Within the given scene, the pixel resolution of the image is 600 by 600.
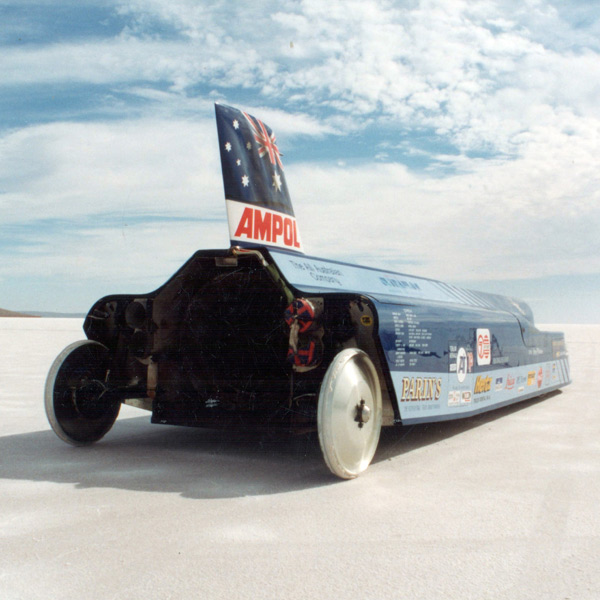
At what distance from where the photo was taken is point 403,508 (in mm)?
3711

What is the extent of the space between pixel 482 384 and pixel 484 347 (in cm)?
38

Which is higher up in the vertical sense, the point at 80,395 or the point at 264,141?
the point at 264,141

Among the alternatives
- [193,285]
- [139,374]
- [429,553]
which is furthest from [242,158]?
[429,553]

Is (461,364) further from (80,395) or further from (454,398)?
(80,395)

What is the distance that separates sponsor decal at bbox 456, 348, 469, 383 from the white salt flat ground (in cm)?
58

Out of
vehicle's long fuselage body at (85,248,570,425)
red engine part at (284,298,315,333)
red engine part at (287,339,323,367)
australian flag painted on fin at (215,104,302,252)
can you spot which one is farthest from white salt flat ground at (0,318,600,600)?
australian flag painted on fin at (215,104,302,252)

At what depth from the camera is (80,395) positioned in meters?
5.35

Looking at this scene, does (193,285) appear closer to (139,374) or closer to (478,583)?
(139,374)

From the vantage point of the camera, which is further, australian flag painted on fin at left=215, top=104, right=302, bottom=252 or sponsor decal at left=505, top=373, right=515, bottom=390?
sponsor decal at left=505, top=373, right=515, bottom=390

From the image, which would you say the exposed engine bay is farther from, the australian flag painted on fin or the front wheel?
the australian flag painted on fin

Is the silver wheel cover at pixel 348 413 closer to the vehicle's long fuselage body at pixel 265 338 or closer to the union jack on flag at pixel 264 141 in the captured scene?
the vehicle's long fuselage body at pixel 265 338

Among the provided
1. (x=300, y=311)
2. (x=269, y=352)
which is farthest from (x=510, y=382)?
→ (x=300, y=311)

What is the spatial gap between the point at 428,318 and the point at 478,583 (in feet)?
Result: 9.35

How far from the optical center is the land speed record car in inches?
180
